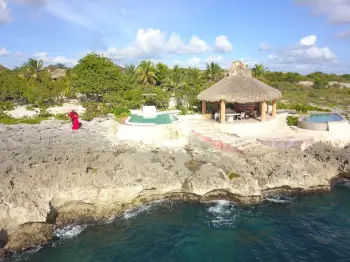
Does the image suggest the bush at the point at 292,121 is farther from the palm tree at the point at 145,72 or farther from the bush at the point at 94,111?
the palm tree at the point at 145,72

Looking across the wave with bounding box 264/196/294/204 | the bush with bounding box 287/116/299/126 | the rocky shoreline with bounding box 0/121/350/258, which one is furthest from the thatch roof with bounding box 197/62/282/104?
the wave with bounding box 264/196/294/204

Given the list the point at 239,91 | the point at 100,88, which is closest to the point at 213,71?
the point at 100,88

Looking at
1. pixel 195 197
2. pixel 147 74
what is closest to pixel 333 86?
pixel 147 74

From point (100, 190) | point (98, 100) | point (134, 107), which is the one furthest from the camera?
point (98, 100)

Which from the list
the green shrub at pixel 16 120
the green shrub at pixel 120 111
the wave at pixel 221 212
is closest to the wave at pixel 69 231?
the wave at pixel 221 212

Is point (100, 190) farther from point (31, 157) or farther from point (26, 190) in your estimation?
point (31, 157)

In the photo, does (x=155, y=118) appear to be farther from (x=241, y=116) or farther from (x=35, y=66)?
(x=35, y=66)
